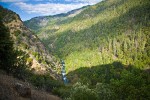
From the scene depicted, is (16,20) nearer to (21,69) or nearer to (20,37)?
(20,37)

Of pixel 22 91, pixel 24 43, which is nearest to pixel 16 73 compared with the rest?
pixel 22 91

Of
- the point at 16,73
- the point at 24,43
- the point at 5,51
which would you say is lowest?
the point at 16,73

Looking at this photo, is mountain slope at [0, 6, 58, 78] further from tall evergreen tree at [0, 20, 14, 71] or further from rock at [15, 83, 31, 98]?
rock at [15, 83, 31, 98]

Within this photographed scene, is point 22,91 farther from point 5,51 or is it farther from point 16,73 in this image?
point 16,73

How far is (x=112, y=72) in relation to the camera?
507ft

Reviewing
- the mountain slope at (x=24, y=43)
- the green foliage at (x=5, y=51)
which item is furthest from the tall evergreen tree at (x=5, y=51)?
the mountain slope at (x=24, y=43)

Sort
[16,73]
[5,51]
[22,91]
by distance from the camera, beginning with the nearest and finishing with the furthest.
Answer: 1. [22,91]
2. [5,51]
3. [16,73]

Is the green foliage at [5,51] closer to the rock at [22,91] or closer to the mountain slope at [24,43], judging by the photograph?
the rock at [22,91]

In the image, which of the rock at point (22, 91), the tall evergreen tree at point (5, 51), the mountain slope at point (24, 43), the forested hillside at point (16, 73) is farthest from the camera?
the mountain slope at point (24, 43)

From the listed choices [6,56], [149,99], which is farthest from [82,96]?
[149,99]

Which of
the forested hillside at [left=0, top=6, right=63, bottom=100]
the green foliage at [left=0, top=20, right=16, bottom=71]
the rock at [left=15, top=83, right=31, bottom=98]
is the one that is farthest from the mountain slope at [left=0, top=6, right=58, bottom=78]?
the rock at [left=15, top=83, right=31, bottom=98]

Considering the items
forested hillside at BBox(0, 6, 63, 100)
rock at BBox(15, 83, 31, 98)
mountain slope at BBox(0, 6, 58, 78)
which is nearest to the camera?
forested hillside at BBox(0, 6, 63, 100)

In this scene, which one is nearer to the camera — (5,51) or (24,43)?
(5,51)

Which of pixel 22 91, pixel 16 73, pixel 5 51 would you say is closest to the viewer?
pixel 22 91
